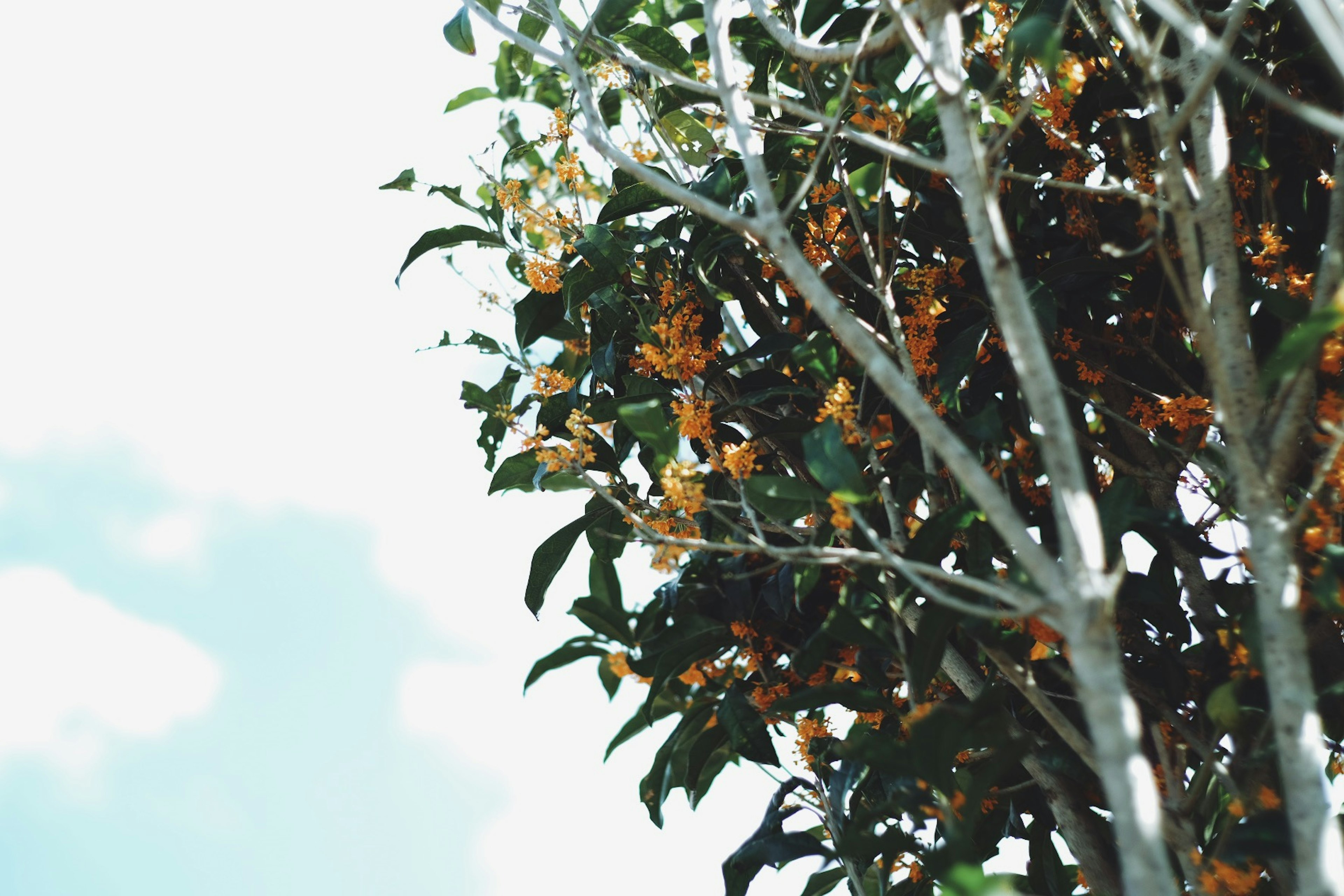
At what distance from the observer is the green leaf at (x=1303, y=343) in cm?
100

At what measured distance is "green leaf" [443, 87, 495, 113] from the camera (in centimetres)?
232

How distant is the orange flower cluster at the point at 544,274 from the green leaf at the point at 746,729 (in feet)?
2.60

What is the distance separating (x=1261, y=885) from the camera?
1370mm

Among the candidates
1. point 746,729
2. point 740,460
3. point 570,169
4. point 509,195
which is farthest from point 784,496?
point 509,195

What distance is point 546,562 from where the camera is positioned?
1.87 metres

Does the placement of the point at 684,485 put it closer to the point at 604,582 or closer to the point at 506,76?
the point at 604,582

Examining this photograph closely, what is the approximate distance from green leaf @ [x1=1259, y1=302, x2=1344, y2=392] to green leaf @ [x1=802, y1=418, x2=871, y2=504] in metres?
0.45

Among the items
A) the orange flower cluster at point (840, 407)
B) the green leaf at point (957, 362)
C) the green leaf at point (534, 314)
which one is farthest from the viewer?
the green leaf at point (534, 314)

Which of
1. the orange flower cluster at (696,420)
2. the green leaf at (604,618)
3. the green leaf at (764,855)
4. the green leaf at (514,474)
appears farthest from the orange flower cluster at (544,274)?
the green leaf at (764,855)

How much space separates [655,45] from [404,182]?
0.55 m

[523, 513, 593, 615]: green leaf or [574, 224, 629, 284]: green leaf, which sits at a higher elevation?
[574, 224, 629, 284]: green leaf

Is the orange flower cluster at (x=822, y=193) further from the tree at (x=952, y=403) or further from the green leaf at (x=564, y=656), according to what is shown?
the green leaf at (x=564, y=656)

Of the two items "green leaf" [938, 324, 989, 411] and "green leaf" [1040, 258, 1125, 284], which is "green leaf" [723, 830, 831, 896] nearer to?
"green leaf" [938, 324, 989, 411]

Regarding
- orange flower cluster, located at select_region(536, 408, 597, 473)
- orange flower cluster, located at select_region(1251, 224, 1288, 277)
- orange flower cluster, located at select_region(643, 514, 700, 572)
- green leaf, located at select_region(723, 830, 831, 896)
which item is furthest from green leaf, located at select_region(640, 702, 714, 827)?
orange flower cluster, located at select_region(1251, 224, 1288, 277)
